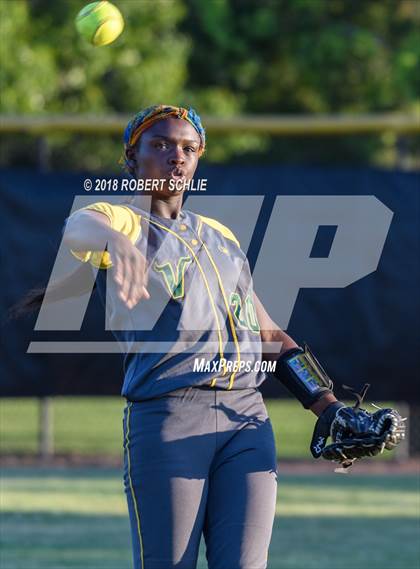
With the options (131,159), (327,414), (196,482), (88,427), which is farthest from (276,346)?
(88,427)

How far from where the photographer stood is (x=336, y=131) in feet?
37.1

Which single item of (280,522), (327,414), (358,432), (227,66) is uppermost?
(227,66)

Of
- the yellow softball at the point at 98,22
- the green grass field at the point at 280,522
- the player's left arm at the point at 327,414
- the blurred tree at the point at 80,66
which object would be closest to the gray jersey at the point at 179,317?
the player's left arm at the point at 327,414

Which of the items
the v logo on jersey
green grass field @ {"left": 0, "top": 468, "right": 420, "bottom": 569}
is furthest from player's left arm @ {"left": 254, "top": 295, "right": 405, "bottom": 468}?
green grass field @ {"left": 0, "top": 468, "right": 420, "bottom": 569}

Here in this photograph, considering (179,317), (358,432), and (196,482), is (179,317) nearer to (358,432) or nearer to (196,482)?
(196,482)

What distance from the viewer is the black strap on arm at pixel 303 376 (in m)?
4.62

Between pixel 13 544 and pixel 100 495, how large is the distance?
1.96 metres

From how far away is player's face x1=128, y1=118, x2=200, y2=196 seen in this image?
14.5ft

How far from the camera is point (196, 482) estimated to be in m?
4.14

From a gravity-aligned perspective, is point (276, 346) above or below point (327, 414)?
above

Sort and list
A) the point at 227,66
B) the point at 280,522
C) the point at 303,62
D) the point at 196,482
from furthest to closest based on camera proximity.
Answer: the point at 227,66, the point at 303,62, the point at 280,522, the point at 196,482

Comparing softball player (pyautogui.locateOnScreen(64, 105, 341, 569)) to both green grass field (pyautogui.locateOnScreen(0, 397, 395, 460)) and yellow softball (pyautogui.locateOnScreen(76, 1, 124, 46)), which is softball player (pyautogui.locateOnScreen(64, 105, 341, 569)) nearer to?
yellow softball (pyautogui.locateOnScreen(76, 1, 124, 46))

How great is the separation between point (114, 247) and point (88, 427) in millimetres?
12826

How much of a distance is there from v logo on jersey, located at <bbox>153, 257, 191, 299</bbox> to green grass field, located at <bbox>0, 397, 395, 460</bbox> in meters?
6.31
